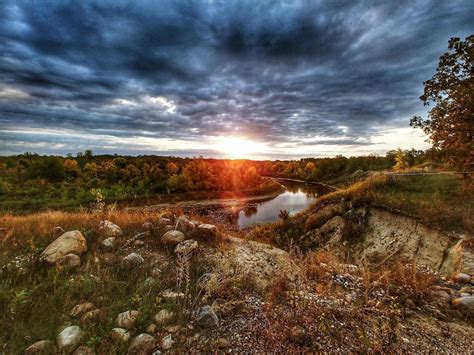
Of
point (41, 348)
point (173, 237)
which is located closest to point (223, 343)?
point (41, 348)

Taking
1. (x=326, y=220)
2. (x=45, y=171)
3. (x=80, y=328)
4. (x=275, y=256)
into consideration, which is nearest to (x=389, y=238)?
(x=326, y=220)

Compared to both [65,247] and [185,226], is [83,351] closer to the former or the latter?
[65,247]

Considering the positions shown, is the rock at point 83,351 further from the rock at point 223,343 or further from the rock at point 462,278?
the rock at point 462,278

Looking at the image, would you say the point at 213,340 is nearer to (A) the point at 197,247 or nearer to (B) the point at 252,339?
(B) the point at 252,339

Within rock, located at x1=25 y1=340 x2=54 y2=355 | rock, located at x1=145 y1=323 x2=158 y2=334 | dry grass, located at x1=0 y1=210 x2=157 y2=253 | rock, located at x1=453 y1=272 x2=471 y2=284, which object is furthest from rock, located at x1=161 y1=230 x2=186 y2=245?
rock, located at x1=453 y1=272 x2=471 y2=284

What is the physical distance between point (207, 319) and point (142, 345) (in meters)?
0.95

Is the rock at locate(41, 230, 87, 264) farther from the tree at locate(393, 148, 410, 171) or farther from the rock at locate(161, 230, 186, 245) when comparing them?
the tree at locate(393, 148, 410, 171)

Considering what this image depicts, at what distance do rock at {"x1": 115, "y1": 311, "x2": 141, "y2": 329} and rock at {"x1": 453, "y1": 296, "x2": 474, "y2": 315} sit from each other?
6.04 metres

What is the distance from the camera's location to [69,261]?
456cm

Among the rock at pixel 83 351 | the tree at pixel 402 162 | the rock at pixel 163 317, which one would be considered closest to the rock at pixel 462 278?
the rock at pixel 163 317

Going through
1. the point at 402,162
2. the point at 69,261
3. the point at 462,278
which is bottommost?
the point at 462,278

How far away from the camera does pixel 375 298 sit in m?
4.34

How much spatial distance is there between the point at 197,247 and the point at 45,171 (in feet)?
194

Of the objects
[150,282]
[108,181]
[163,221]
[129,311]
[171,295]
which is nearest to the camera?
[129,311]
